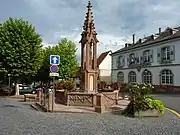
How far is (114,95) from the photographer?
17.9 m

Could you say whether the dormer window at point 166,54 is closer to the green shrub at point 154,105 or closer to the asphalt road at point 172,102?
the asphalt road at point 172,102

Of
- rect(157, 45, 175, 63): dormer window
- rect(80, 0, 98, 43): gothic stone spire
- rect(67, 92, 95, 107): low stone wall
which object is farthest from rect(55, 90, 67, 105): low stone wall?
rect(157, 45, 175, 63): dormer window

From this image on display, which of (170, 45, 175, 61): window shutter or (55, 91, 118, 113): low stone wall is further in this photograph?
(170, 45, 175, 61): window shutter

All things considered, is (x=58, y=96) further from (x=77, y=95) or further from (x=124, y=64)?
(x=124, y=64)

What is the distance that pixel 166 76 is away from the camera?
127ft

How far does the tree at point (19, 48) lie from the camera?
98.9 feet

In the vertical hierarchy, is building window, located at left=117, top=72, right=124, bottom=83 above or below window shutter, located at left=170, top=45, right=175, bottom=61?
below

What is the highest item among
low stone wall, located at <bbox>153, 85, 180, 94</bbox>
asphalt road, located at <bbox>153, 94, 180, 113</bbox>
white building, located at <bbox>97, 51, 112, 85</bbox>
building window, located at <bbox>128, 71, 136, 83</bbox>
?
white building, located at <bbox>97, 51, 112, 85</bbox>

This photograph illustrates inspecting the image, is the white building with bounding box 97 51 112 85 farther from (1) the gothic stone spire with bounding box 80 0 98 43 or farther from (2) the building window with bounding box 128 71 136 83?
(1) the gothic stone spire with bounding box 80 0 98 43

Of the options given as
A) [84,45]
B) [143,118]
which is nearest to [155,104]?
[143,118]

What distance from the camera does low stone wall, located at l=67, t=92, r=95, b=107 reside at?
16.1 meters

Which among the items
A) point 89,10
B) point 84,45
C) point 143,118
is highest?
point 89,10

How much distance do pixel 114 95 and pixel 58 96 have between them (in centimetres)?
411

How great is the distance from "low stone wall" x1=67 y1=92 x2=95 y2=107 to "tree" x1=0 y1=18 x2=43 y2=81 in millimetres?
14936
